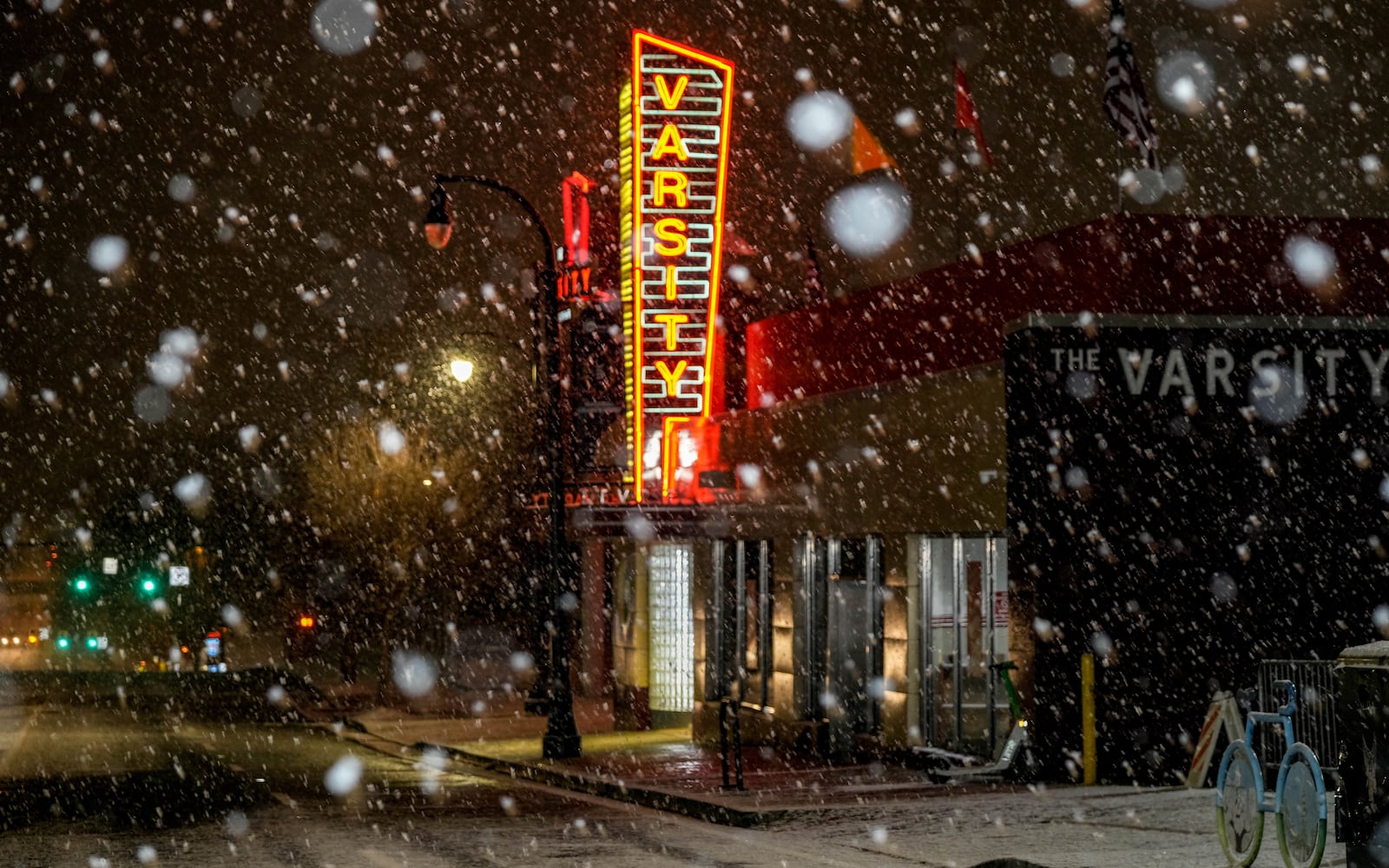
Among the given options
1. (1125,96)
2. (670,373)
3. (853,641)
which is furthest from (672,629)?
(1125,96)

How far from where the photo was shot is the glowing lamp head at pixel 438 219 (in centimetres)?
2449

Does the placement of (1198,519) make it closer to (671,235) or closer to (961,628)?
(961,628)

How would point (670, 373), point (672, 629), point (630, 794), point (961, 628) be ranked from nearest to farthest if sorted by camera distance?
point (630, 794), point (961, 628), point (670, 373), point (672, 629)

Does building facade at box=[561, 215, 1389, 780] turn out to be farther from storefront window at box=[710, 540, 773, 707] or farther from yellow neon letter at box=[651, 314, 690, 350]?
yellow neon letter at box=[651, 314, 690, 350]

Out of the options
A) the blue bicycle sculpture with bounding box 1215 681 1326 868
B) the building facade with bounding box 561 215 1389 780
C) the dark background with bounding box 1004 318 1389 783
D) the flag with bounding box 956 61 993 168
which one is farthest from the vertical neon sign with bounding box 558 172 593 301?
the blue bicycle sculpture with bounding box 1215 681 1326 868

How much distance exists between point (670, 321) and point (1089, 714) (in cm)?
1016

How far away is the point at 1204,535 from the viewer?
60.3ft

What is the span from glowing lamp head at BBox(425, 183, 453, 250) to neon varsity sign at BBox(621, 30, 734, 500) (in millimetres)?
2747

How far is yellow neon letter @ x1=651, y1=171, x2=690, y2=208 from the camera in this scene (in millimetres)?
25344

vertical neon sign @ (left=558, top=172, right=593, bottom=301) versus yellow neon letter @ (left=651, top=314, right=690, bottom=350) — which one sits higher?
vertical neon sign @ (left=558, top=172, right=593, bottom=301)

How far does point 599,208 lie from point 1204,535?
17.5 meters

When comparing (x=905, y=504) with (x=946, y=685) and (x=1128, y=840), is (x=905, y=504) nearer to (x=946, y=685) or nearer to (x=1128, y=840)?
(x=946, y=685)

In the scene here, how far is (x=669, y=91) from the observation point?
1008 inches

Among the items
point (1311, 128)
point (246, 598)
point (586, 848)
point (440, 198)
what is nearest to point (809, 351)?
point (440, 198)
